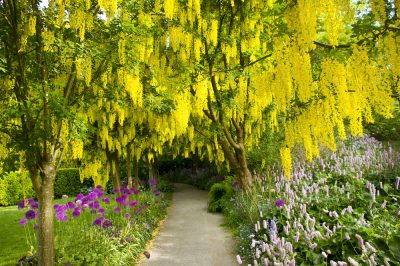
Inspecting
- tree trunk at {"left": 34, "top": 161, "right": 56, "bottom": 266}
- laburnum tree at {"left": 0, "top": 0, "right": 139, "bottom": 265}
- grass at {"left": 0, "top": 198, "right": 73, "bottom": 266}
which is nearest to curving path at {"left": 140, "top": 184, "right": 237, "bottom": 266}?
tree trunk at {"left": 34, "top": 161, "right": 56, "bottom": 266}

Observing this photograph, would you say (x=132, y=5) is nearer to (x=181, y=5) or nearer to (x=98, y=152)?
(x=181, y=5)

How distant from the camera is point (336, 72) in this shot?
124 inches

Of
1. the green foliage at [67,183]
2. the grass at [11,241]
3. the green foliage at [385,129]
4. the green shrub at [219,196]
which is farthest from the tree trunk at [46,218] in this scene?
the green foliage at [67,183]

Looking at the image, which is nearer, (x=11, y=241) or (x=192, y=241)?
(x=192, y=241)

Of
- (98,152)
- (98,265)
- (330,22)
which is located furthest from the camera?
(98,152)

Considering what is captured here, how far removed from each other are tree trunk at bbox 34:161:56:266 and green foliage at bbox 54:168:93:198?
42.0ft

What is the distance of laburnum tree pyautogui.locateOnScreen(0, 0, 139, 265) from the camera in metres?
4.33

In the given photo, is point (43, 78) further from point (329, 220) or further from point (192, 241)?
point (329, 220)

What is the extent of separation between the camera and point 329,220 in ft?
16.1

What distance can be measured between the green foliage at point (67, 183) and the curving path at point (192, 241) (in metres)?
8.32

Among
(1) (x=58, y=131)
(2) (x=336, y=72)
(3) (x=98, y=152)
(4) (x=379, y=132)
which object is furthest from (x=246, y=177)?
(4) (x=379, y=132)

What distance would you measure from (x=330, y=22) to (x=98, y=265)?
4.62 meters

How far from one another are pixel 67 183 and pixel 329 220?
49.7 feet

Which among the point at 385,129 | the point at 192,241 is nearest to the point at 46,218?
the point at 192,241
